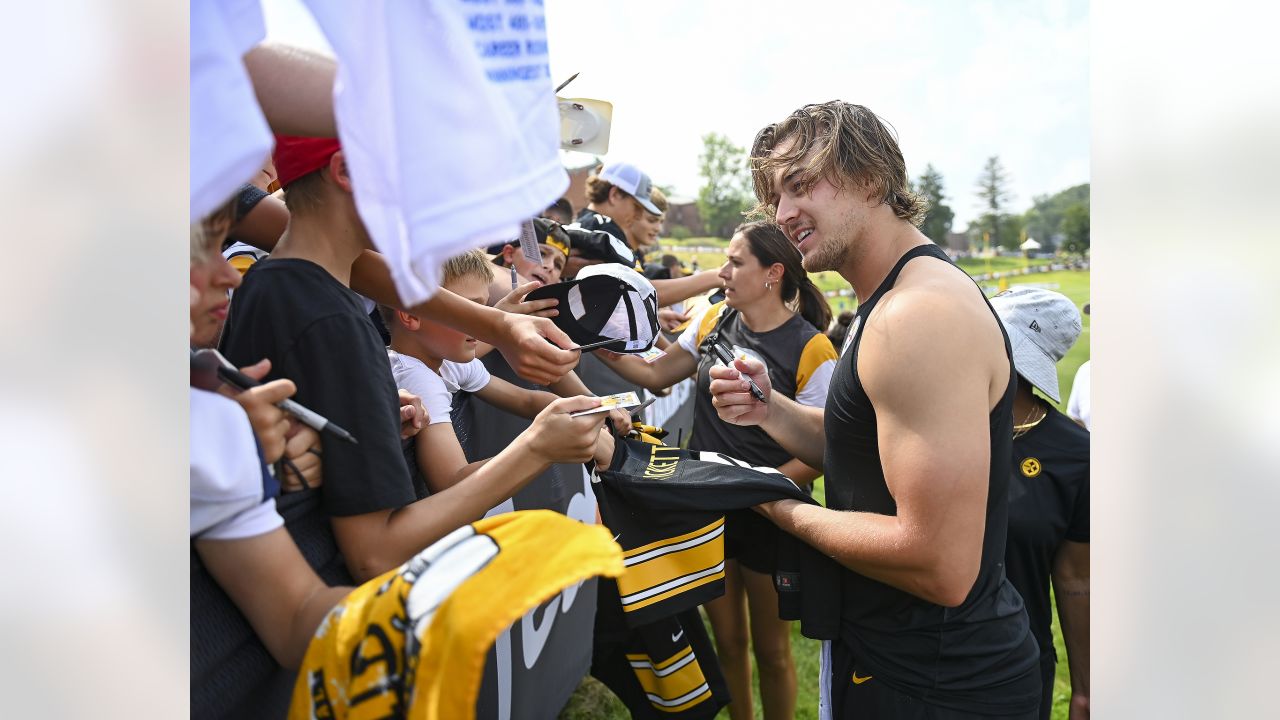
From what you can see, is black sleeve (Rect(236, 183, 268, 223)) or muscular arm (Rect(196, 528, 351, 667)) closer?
muscular arm (Rect(196, 528, 351, 667))

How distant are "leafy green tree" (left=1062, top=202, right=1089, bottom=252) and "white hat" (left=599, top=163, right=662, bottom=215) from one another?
50936mm

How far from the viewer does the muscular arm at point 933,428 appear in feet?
6.04

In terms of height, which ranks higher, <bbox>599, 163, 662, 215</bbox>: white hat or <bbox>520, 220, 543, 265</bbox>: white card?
<bbox>599, 163, 662, 215</bbox>: white hat

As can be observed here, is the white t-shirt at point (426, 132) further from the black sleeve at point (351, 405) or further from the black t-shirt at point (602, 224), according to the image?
the black t-shirt at point (602, 224)

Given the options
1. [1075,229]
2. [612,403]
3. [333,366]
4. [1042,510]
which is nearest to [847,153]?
[612,403]

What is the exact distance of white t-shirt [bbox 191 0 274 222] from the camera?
907 millimetres

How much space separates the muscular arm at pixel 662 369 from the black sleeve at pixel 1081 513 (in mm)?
2415

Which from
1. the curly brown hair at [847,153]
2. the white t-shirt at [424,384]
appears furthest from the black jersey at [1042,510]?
the white t-shirt at [424,384]

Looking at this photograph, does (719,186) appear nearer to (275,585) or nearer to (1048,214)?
(1048,214)

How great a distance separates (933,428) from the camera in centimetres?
184

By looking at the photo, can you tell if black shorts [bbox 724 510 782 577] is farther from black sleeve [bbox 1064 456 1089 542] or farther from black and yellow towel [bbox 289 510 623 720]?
black and yellow towel [bbox 289 510 623 720]

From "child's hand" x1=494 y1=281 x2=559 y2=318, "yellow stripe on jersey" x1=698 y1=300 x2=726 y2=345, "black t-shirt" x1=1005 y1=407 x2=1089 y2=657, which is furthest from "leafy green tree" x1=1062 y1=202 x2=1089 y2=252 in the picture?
"child's hand" x1=494 y1=281 x2=559 y2=318

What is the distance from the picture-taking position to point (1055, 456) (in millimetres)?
2787
